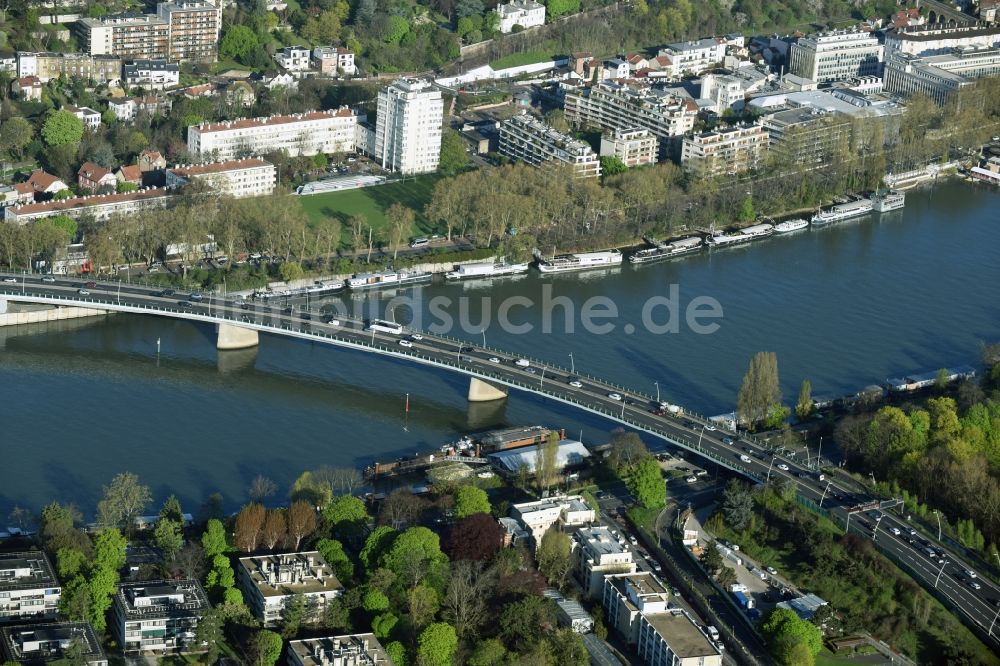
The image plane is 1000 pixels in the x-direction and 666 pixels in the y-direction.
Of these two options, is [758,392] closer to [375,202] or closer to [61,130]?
[375,202]

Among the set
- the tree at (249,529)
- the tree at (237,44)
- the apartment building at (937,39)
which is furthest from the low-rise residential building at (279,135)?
the tree at (249,529)

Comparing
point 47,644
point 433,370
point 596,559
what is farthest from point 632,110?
point 47,644

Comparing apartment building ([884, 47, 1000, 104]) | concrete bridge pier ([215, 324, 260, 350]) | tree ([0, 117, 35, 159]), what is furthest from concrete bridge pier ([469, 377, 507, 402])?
apartment building ([884, 47, 1000, 104])

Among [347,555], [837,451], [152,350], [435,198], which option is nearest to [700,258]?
[435,198]

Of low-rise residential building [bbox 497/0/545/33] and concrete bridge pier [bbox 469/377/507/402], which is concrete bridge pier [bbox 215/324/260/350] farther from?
low-rise residential building [bbox 497/0/545/33]

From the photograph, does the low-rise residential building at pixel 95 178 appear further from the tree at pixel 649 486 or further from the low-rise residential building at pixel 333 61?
the tree at pixel 649 486

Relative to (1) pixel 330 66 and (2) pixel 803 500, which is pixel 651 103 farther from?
(2) pixel 803 500
